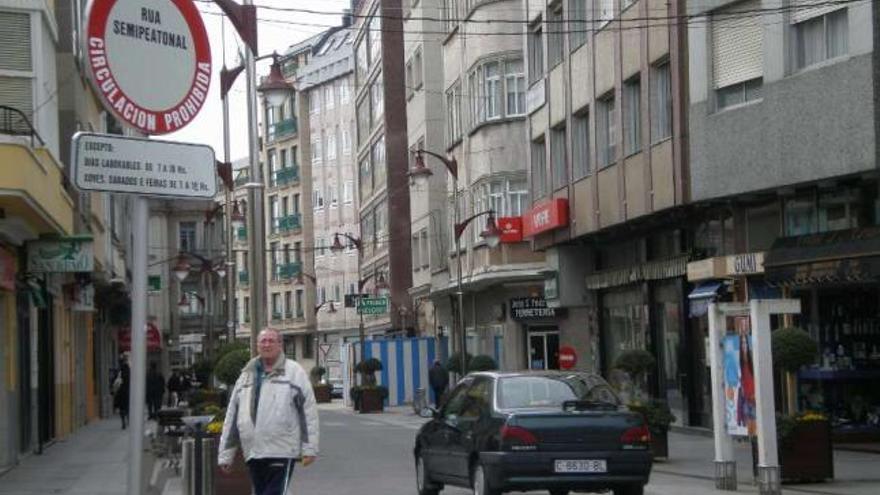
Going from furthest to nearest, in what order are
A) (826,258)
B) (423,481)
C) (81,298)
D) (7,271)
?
(81,298) < (7,271) < (826,258) < (423,481)

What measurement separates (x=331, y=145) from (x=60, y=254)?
63.8 metres

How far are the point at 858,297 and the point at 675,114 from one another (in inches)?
211

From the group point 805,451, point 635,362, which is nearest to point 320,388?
point 635,362

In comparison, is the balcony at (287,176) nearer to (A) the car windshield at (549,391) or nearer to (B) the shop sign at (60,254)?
(B) the shop sign at (60,254)

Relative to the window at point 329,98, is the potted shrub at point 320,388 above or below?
below

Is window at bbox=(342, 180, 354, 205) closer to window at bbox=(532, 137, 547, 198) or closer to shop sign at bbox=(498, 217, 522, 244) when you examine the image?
shop sign at bbox=(498, 217, 522, 244)

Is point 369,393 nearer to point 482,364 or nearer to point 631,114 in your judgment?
point 482,364

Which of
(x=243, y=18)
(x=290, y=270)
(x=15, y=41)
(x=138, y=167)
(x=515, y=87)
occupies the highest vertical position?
(x=515, y=87)

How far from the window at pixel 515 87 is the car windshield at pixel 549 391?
2828cm

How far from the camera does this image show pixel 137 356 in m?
6.18

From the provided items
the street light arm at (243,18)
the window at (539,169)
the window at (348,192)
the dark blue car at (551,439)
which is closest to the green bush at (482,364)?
the window at (539,169)

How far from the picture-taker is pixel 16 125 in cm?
2198

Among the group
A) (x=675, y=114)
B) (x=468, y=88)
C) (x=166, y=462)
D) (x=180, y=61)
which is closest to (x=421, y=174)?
(x=468, y=88)

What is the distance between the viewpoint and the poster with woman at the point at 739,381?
1712 centimetres
